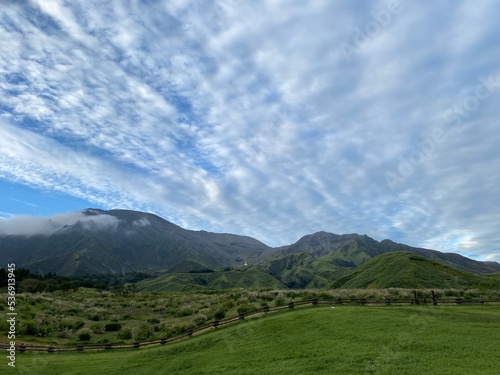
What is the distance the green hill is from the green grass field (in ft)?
211

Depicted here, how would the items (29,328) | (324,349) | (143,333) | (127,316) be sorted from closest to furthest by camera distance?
(324,349) → (29,328) → (143,333) → (127,316)

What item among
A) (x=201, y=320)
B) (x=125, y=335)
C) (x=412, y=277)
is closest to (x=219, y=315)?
(x=201, y=320)

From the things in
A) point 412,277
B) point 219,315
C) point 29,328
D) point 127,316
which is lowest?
point 127,316

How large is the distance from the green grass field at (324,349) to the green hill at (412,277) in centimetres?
6433

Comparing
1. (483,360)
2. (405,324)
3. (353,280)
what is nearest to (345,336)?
(405,324)

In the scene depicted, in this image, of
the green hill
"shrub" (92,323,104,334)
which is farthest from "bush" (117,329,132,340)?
the green hill

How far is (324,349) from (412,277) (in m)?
88.9

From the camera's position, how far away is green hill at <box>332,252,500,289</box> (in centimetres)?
9444

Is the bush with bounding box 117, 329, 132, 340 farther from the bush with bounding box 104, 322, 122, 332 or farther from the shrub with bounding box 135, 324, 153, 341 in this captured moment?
the bush with bounding box 104, 322, 122, 332

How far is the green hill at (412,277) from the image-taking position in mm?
94438

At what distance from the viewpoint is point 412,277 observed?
98.8m

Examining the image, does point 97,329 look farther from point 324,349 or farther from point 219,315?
point 324,349

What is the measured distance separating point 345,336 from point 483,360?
353 inches

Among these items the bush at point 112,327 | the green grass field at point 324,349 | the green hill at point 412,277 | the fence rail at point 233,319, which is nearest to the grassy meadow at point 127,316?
the bush at point 112,327
